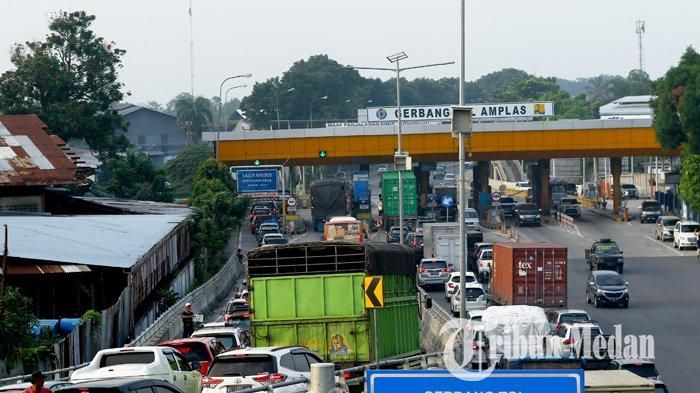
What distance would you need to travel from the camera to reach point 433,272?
58094 mm

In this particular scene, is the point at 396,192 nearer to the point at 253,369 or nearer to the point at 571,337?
the point at 571,337

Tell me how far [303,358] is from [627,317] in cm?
2820

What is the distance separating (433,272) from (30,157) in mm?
16779

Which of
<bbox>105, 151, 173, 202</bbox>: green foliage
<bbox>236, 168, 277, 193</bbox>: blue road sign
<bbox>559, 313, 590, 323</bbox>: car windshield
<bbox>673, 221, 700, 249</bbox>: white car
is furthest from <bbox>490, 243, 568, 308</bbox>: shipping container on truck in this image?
<bbox>105, 151, 173, 202</bbox>: green foliage

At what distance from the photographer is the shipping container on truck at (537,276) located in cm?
4750

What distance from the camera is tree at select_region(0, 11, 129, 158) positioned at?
8294 centimetres

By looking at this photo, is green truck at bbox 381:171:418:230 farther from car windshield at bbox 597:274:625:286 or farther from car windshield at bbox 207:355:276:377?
car windshield at bbox 207:355:276:377

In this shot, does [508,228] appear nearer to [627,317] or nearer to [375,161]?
[375,161]

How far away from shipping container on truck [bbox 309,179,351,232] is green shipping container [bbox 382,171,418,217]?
34.6 feet

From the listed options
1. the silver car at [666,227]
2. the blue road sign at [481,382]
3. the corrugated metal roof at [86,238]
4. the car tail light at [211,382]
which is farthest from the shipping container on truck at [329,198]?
the blue road sign at [481,382]

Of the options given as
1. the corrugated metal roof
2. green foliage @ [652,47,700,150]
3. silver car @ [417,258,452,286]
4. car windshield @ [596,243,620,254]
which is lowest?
silver car @ [417,258,452,286]

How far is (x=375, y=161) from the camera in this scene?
3760 inches

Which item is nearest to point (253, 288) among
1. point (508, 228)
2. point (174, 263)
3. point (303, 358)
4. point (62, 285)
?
point (303, 358)

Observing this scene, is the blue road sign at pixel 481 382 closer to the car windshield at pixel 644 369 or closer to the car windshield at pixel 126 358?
the car windshield at pixel 126 358
